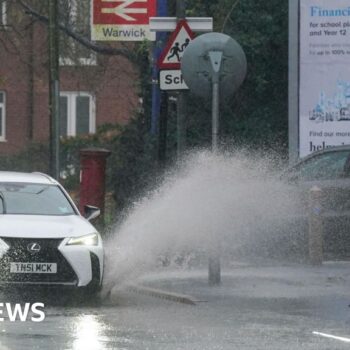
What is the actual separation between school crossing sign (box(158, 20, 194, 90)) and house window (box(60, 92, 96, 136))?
95.5 feet

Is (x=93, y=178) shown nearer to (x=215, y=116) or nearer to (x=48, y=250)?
(x=215, y=116)

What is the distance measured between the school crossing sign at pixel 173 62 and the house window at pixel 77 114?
29.1 meters

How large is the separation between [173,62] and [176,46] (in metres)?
0.24

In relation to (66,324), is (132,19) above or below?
above

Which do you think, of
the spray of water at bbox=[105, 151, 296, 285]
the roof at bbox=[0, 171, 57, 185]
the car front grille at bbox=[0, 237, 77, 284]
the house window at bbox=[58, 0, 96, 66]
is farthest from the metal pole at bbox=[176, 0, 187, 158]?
the house window at bbox=[58, 0, 96, 66]

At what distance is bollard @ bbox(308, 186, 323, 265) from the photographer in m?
20.2

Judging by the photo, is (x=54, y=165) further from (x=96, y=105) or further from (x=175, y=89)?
(x=96, y=105)

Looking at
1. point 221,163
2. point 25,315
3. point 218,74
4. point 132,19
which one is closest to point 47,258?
point 25,315

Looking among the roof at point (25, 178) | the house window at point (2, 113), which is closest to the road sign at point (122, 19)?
the roof at point (25, 178)

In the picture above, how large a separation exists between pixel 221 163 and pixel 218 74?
2.56m

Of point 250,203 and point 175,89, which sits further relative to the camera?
point 250,203

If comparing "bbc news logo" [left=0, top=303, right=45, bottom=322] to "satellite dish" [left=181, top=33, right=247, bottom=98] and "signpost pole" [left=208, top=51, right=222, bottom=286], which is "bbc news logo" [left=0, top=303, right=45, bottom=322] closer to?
"signpost pole" [left=208, top=51, right=222, bottom=286]

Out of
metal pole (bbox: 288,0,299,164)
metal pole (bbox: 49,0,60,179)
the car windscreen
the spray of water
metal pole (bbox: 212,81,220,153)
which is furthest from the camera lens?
metal pole (bbox: 49,0,60,179)

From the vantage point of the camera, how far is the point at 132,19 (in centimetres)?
2503
